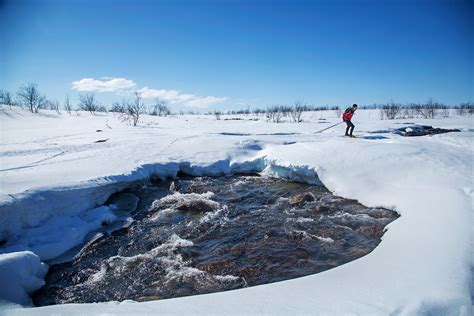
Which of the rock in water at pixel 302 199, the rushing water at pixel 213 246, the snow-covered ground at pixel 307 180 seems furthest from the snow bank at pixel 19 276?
the rock in water at pixel 302 199

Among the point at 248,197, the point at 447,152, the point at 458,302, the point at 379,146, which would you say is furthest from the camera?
the point at 379,146

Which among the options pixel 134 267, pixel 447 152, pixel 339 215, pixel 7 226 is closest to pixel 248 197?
pixel 339 215

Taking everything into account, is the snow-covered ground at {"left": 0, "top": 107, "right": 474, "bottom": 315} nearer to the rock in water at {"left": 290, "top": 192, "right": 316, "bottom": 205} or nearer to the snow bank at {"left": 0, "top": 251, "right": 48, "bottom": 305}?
the snow bank at {"left": 0, "top": 251, "right": 48, "bottom": 305}

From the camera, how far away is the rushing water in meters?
4.13

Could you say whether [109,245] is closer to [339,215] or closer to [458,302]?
[339,215]

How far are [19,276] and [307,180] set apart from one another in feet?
23.7

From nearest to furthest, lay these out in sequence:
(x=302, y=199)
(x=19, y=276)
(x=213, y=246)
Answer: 1. (x=19, y=276)
2. (x=213, y=246)
3. (x=302, y=199)

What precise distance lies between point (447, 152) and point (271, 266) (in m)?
7.52

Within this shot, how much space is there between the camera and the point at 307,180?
878 cm

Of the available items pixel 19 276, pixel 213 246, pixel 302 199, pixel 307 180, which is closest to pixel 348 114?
pixel 307 180

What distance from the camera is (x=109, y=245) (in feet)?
17.6

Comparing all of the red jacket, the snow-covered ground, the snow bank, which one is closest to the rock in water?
the snow-covered ground

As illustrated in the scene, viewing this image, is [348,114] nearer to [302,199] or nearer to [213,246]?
[302,199]

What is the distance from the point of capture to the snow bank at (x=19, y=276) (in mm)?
3514
